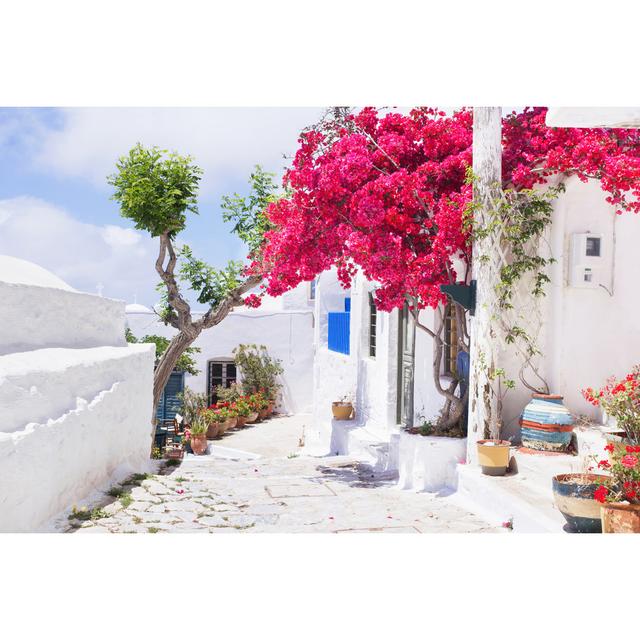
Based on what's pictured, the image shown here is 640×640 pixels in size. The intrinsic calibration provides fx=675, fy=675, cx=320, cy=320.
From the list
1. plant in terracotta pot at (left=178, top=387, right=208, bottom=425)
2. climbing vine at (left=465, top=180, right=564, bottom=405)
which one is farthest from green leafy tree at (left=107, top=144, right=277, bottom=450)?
climbing vine at (left=465, top=180, right=564, bottom=405)

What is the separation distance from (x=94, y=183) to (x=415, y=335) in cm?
447

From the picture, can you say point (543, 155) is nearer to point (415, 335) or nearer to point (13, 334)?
point (415, 335)

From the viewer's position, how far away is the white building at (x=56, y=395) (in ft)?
12.8

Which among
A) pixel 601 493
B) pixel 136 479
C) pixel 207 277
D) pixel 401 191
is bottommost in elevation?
pixel 136 479

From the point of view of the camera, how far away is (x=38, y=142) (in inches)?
258

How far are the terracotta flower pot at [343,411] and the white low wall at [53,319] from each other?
4708 mm

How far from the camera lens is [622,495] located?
374 centimetres

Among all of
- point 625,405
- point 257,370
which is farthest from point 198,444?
point 625,405

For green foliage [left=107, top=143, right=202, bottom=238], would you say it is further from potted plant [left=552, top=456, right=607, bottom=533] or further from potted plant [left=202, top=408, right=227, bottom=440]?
potted plant [left=552, top=456, right=607, bottom=533]

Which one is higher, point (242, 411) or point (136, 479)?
point (136, 479)

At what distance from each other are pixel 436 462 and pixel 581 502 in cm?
235

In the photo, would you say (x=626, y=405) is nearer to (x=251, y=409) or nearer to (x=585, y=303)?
(x=585, y=303)

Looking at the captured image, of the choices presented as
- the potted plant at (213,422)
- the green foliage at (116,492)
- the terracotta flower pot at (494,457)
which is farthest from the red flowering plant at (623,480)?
the potted plant at (213,422)
